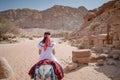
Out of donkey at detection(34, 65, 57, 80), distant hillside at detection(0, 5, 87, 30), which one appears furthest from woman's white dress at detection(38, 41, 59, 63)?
distant hillside at detection(0, 5, 87, 30)

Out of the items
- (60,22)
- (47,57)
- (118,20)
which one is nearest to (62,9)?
(60,22)

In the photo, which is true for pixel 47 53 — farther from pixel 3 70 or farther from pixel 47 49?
pixel 3 70

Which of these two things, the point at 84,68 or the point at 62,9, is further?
the point at 62,9

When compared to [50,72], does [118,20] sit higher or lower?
higher

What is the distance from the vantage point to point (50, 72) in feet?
12.1

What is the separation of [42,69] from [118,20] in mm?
A: 10022

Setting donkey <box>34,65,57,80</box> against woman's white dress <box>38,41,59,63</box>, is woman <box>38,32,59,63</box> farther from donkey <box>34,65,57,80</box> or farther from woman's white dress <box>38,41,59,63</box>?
donkey <box>34,65,57,80</box>

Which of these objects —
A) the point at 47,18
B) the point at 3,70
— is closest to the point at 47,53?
the point at 3,70

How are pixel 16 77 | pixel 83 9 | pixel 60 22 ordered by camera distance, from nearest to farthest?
pixel 16 77, pixel 60 22, pixel 83 9

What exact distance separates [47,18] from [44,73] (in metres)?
114

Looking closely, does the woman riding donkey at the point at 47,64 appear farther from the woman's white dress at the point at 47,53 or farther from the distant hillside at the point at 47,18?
the distant hillside at the point at 47,18

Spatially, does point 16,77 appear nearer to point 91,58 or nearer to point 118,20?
point 91,58

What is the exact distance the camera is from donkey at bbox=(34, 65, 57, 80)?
11.8 ft

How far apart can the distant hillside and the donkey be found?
340 feet
